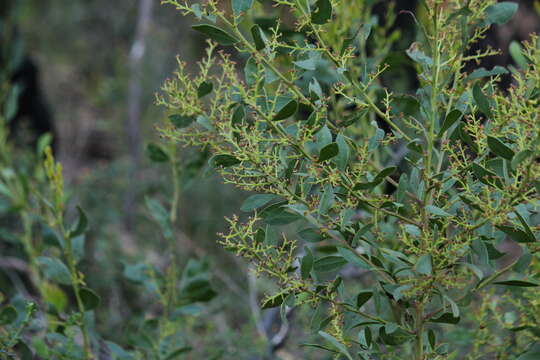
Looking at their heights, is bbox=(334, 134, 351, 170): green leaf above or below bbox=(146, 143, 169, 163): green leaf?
above

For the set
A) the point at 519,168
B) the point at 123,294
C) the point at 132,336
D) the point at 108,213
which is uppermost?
the point at 519,168

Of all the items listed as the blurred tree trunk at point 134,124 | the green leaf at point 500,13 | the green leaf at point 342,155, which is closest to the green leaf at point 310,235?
the green leaf at point 342,155

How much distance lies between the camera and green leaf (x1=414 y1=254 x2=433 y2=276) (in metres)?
0.60

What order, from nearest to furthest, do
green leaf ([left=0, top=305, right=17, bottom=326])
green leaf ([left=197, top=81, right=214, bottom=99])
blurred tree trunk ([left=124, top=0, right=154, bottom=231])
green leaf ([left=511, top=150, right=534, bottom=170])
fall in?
green leaf ([left=511, top=150, right=534, bottom=170])
green leaf ([left=197, top=81, right=214, bottom=99])
green leaf ([left=0, top=305, right=17, bottom=326])
blurred tree trunk ([left=124, top=0, right=154, bottom=231])

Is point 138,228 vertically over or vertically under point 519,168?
under

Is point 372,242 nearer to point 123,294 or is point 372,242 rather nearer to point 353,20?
point 353,20

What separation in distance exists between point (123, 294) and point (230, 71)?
1740 mm

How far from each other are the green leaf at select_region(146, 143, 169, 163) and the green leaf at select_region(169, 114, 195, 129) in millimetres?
273

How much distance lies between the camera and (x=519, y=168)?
60cm

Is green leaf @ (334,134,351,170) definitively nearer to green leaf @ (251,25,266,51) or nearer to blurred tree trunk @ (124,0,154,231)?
green leaf @ (251,25,266,51)

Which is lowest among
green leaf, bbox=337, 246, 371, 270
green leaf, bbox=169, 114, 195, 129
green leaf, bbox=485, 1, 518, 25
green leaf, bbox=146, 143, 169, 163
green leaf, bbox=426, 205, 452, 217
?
green leaf, bbox=337, 246, 371, 270

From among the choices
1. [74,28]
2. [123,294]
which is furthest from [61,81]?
[123,294]

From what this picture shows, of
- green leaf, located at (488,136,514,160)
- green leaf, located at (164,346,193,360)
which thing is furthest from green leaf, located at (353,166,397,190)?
green leaf, located at (164,346,193,360)

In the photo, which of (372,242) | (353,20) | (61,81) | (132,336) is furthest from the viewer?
(61,81)
